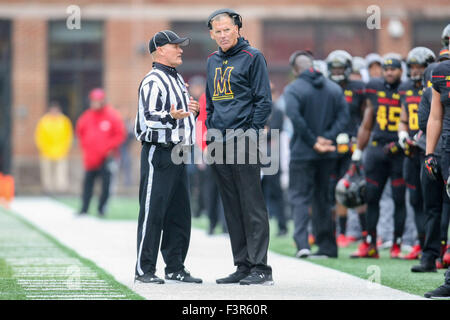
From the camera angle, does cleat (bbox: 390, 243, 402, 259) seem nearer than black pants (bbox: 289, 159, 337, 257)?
No

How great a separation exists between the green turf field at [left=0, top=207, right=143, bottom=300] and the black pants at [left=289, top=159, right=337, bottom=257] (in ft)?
7.39

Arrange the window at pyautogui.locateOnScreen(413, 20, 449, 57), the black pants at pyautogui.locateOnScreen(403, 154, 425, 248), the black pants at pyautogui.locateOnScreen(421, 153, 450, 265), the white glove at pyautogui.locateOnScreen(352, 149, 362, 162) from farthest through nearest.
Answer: the window at pyautogui.locateOnScreen(413, 20, 449, 57), the white glove at pyautogui.locateOnScreen(352, 149, 362, 162), the black pants at pyautogui.locateOnScreen(403, 154, 425, 248), the black pants at pyautogui.locateOnScreen(421, 153, 450, 265)

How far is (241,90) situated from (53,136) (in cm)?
1846

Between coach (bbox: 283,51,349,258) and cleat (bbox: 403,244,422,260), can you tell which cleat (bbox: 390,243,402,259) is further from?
coach (bbox: 283,51,349,258)

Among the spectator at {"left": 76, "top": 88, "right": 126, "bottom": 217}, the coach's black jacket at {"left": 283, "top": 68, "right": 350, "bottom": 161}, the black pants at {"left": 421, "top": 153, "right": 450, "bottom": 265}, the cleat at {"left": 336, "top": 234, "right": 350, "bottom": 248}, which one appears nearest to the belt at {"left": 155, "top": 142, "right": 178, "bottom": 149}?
the black pants at {"left": 421, "top": 153, "right": 450, "bottom": 265}

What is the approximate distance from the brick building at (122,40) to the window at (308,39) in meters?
0.03

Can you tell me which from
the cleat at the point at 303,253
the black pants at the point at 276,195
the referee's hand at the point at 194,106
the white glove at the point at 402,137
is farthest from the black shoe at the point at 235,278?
the black pants at the point at 276,195

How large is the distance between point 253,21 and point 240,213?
66.1 ft

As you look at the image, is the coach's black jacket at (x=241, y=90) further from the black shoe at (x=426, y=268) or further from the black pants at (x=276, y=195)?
the black pants at (x=276, y=195)

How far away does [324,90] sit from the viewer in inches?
431

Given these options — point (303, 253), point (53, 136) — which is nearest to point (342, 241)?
point (303, 253)

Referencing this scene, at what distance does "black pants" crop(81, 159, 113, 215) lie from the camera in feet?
57.0

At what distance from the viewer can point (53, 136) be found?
26234 millimetres
